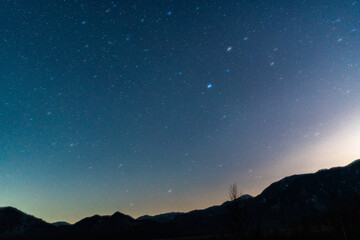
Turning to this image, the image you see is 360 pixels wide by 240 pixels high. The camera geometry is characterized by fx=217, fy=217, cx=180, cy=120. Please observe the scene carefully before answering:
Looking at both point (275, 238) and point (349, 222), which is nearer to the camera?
point (349, 222)

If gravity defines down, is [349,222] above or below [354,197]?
below

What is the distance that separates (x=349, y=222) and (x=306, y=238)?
2168 inches

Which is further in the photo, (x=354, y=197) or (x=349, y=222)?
(x=354, y=197)

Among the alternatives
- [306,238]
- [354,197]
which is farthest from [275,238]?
[354,197]

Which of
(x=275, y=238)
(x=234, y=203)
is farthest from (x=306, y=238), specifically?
(x=234, y=203)

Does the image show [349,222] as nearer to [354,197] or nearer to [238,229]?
[354,197]

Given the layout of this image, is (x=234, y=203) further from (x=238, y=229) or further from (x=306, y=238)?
(x=306, y=238)

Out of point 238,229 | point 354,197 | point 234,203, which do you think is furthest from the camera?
point 354,197

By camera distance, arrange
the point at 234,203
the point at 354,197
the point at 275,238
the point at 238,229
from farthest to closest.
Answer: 1. the point at 275,238
2. the point at 354,197
3. the point at 234,203
4. the point at 238,229

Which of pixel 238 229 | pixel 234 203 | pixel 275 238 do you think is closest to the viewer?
pixel 238 229

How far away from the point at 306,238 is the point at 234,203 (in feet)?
205

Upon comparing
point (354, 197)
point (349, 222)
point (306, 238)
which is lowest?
point (306, 238)

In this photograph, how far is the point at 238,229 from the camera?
18812 mm

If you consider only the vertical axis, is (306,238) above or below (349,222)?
below
